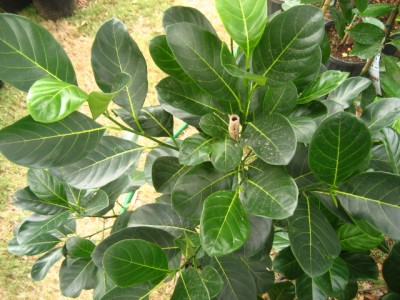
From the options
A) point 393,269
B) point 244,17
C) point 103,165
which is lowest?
point 393,269

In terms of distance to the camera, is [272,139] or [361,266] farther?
[361,266]

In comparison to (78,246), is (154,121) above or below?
above

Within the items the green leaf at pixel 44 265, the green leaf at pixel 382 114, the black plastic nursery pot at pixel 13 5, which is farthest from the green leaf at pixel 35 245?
the black plastic nursery pot at pixel 13 5

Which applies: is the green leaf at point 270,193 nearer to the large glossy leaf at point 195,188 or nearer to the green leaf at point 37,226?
the large glossy leaf at point 195,188

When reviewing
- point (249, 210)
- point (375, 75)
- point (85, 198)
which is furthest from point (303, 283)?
point (375, 75)

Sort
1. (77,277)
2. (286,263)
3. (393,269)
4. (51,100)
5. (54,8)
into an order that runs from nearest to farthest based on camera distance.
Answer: (51,100) < (393,269) < (286,263) < (77,277) < (54,8)

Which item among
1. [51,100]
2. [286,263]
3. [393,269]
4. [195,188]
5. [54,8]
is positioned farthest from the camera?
[54,8]

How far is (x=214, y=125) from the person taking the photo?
28.1 inches

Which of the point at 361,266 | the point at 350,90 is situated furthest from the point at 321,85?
the point at 361,266

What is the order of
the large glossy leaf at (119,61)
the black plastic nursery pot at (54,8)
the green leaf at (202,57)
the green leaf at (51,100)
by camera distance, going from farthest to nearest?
1. the black plastic nursery pot at (54,8)
2. the large glossy leaf at (119,61)
3. the green leaf at (202,57)
4. the green leaf at (51,100)

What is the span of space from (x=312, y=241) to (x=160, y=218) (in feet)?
1.28

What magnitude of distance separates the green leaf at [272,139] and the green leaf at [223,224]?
0.33 feet

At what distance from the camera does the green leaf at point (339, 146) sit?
21.1 inches

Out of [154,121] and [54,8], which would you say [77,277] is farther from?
[54,8]
